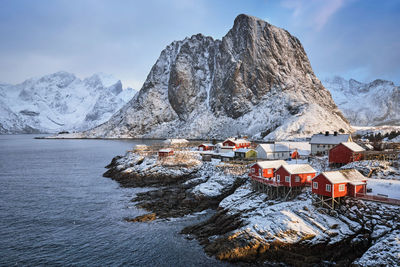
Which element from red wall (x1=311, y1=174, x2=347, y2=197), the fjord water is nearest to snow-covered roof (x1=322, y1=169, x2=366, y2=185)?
red wall (x1=311, y1=174, x2=347, y2=197)

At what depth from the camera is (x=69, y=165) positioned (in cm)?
7750

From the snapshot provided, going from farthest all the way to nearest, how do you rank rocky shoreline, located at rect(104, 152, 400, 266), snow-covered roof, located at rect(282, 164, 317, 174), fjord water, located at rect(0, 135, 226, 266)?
snow-covered roof, located at rect(282, 164, 317, 174)
fjord water, located at rect(0, 135, 226, 266)
rocky shoreline, located at rect(104, 152, 400, 266)

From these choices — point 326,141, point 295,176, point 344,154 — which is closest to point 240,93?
point 326,141

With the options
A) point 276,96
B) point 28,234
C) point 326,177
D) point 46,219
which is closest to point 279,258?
point 326,177

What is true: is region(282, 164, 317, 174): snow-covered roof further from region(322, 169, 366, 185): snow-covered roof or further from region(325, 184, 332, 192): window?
region(325, 184, 332, 192): window

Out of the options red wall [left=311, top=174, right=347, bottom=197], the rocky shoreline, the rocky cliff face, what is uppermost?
the rocky cliff face

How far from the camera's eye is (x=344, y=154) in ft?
148

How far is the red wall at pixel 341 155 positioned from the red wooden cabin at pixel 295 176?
1270 cm

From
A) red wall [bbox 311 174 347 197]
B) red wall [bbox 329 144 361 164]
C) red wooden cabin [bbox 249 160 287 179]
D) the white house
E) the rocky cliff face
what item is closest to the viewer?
red wall [bbox 311 174 347 197]

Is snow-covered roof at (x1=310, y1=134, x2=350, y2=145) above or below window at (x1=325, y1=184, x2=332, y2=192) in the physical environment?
above

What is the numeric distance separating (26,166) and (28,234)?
55.6 meters

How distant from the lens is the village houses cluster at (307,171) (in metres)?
29.6

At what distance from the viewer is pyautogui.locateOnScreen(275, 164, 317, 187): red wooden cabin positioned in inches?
1368

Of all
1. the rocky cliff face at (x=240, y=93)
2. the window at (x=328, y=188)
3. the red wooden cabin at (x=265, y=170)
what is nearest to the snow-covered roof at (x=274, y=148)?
the red wooden cabin at (x=265, y=170)
